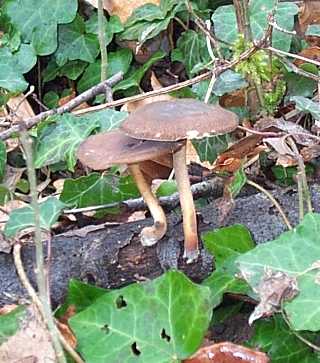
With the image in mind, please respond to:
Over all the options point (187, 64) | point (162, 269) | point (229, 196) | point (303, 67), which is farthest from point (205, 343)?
point (187, 64)

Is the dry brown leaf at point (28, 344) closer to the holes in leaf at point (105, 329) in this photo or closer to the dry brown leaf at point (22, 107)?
the holes in leaf at point (105, 329)

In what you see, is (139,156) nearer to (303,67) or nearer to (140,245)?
(140,245)

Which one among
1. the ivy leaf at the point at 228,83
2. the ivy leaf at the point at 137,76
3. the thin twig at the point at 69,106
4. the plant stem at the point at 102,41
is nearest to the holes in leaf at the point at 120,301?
the thin twig at the point at 69,106

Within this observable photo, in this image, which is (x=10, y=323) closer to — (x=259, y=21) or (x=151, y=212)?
(x=151, y=212)

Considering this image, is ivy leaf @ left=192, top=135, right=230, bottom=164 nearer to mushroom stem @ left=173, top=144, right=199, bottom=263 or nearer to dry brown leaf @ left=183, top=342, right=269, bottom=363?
mushroom stem @ left=173, top=144, right=199, bottom=263

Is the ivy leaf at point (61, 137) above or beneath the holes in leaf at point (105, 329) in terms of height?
above

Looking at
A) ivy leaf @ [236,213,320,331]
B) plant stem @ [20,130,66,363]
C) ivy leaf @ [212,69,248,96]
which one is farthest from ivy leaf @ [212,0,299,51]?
plant stem @ [20,130,66,363]
